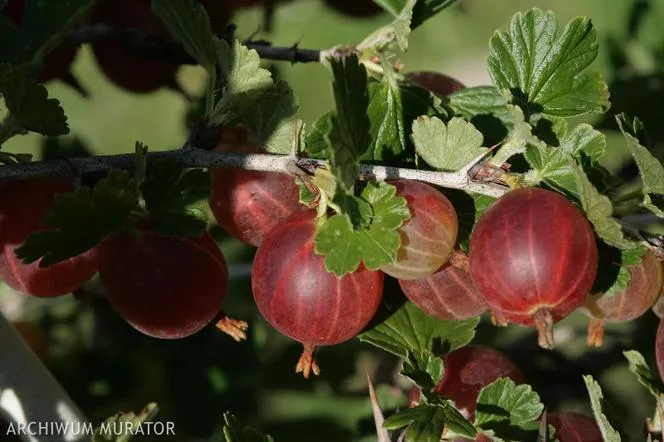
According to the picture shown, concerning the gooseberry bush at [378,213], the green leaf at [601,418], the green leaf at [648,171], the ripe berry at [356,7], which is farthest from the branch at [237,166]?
the ripe berry at [356,7]

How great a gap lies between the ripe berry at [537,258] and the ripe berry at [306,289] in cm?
12

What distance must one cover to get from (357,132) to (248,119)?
7.6 inches

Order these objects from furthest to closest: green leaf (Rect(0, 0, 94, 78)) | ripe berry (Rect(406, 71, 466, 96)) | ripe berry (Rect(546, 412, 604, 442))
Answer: ripe berry (Rect(406, 71, 466, 96)) < ripe berry (Rect(546, 412, 604, 442)) < green leaf (Rect(0, 0, 94, 78))

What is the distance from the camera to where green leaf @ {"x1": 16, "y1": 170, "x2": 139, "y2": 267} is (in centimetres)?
76

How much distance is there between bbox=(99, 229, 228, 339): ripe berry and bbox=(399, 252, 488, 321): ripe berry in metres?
0.20

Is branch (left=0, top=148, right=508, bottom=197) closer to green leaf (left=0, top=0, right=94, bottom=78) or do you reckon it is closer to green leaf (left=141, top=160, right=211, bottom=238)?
green leaf (left=141, top=160, right=211, bottom=238)

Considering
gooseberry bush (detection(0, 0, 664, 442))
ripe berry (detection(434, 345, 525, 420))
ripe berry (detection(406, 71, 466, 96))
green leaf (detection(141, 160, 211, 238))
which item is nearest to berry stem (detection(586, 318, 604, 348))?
gooseberry bush (detection(0, 0, 664, 442))

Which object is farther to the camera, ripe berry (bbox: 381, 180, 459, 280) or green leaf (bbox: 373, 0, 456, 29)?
green leaf (bbox: 373, 0, 456, 29)

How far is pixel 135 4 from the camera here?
4.16 feet

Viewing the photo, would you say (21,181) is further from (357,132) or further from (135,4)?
(135,4)

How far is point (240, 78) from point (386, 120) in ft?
0.52

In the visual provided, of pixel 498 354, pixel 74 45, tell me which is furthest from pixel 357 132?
pixel 74 45

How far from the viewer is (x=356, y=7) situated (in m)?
1.39

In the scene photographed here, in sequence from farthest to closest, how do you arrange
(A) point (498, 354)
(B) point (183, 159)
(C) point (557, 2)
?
(C) point (557, 2)
(A) point (498, 354)
(B) point (183, 159)
